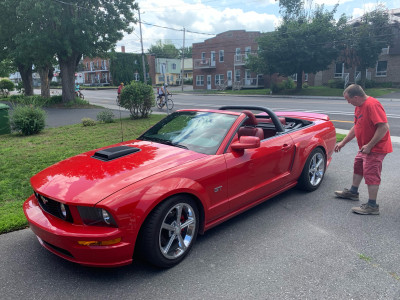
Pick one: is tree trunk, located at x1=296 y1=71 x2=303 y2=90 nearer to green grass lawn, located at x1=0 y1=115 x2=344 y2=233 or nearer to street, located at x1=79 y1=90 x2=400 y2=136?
street, located at x1=79 y1=90 x2=400 y2=136

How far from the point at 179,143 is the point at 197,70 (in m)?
51.1

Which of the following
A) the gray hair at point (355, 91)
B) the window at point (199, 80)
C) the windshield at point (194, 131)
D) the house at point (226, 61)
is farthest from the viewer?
the window at point (199, 80)

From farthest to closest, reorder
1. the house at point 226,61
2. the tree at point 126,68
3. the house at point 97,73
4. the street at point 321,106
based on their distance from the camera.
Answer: the house at point 97,73
the tree at point 126,68
the house at point 226,61
the street at point 321,106

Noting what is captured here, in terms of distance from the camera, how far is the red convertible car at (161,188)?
2590mm

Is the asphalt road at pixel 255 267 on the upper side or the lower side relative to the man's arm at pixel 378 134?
lower

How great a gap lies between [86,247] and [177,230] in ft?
2.70

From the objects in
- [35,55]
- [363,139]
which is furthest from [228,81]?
[363,139]

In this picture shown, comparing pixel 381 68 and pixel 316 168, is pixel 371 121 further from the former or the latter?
pixel 381 68

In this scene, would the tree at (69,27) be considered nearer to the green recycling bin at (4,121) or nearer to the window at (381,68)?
the green recycling bin at (4,121)

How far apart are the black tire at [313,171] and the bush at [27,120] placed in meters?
8.85

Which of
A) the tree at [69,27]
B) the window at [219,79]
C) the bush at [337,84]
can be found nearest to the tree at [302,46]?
the bush at [337,84]

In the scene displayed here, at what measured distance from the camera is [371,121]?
12.8 feet

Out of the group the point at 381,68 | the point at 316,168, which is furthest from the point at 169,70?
the point at 316,168

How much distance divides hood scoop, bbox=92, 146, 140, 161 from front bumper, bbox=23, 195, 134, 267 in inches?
35.0
